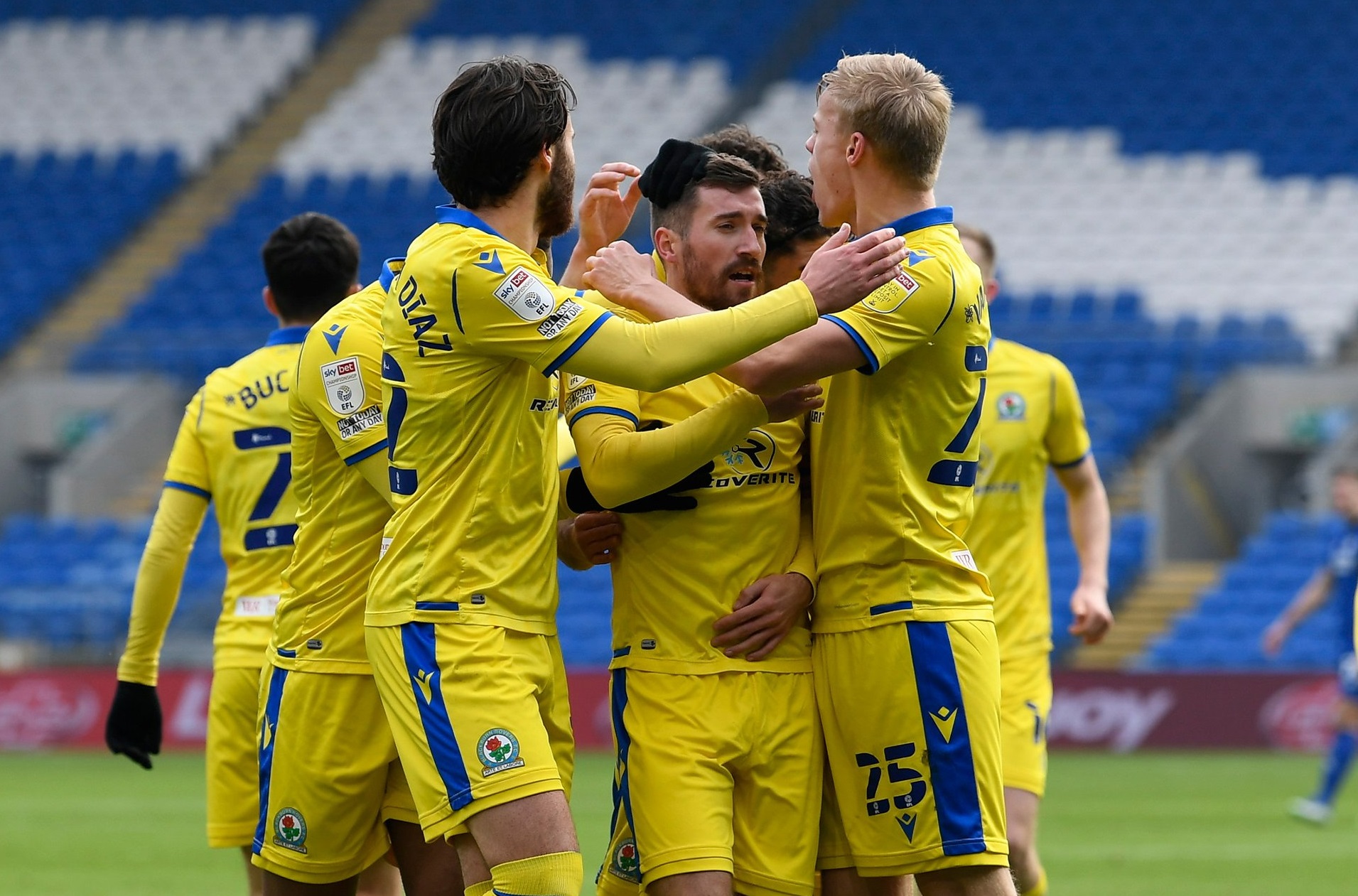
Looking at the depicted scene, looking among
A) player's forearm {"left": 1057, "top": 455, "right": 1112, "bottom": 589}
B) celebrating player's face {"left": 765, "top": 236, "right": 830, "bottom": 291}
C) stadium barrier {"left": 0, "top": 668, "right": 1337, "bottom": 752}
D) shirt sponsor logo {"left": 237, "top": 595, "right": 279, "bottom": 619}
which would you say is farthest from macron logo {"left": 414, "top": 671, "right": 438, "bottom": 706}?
stadium barrier {"left": 0, "top": 668, "right": 1337, "bottom": 752}

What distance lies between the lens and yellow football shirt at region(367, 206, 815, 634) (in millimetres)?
4160

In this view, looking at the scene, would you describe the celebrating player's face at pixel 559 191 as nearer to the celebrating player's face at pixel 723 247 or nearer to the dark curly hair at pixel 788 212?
the celebrating player's face at pixel 723 247

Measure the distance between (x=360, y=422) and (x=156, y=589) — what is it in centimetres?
149

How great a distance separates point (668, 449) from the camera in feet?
14.1

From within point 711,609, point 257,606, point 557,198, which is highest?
point 557,198

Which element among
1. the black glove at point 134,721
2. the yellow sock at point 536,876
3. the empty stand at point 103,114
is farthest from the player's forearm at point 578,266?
the empty stand at point 103,114

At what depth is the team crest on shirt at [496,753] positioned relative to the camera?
13.5ft

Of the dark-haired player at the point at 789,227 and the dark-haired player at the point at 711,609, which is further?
the dark-haired player at the point at 789,227

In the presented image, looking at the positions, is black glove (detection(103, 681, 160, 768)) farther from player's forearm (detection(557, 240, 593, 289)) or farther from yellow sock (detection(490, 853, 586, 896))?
yellow sock (detection(490, 853, 586, 896))

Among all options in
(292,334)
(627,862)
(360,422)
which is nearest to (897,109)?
(360,422)

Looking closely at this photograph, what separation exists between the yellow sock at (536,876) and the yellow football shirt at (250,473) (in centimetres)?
204

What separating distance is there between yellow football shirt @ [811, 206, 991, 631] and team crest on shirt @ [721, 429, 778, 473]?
0.45 ft

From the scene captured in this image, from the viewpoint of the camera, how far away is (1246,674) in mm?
15500

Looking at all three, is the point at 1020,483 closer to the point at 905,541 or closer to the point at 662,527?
the point at 905,541
